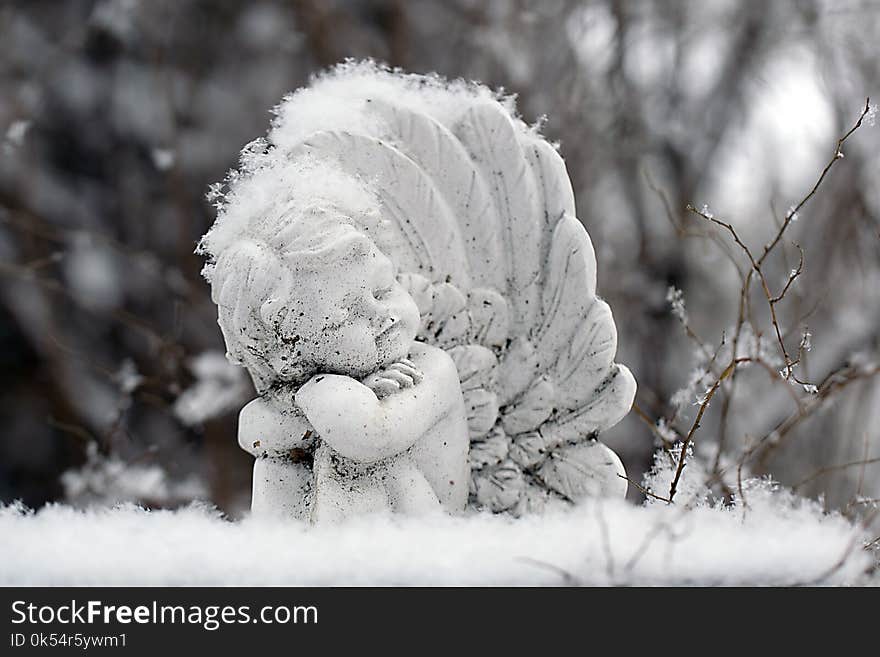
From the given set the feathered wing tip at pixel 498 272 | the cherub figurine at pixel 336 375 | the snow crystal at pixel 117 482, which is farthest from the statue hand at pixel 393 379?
the snow crystal at pixel 117 482

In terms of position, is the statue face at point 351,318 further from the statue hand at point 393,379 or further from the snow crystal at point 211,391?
the snow crystal at point 211,391

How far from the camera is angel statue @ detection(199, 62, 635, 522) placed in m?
1.22

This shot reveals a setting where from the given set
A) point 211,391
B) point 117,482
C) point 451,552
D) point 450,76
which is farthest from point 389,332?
point 450,76

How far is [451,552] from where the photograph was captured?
101 centimetres

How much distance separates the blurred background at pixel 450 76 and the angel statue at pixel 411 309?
171 cm

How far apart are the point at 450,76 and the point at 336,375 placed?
7.71ft

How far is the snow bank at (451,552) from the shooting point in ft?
3.15

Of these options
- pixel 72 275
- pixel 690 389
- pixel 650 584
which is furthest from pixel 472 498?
pixel 72 275

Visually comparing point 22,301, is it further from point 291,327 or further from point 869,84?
point 869,84

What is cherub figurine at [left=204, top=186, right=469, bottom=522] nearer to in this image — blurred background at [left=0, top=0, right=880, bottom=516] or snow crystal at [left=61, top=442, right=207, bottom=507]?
snow crystal at [left=61, top=442, right=207, bottom=507]

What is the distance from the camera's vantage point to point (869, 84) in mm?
3254

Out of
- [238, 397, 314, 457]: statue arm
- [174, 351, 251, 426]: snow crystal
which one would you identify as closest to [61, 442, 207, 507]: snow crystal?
[174, 351, 251, 426]: snow crystal
